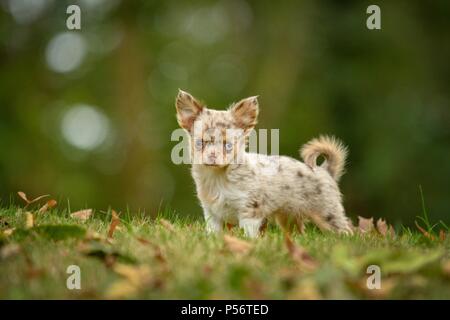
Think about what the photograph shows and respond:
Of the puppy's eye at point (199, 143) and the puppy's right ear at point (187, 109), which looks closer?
the puppy's eye at point (199, 143)

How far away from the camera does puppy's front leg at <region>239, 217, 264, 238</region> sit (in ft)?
21.2

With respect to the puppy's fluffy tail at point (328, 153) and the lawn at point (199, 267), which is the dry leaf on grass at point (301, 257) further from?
the puppy's fluffy tail at point (328, 153)

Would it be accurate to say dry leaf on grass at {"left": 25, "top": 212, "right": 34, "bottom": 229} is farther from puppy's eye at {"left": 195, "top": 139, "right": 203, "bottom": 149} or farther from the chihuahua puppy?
puppy's eye at {"left": 195, "top": 139, "right": 203, "bottom": 149}

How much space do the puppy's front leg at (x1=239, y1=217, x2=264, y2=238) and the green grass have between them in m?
1.09

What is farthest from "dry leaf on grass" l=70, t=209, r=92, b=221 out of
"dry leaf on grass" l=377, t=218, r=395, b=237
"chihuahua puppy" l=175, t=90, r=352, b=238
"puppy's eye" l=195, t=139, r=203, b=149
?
"dry leaf on grass" l=377, t=218, r=395, b=237

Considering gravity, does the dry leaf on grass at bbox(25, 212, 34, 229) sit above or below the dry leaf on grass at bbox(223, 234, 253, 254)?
above

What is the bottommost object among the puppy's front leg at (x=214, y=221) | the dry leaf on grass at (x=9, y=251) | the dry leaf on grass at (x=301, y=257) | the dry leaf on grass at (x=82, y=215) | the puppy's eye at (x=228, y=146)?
the puppy's front leg at (x=214, y=221)

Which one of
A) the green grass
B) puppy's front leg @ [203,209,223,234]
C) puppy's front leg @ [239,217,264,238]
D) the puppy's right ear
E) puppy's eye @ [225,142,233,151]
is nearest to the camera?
the green grass

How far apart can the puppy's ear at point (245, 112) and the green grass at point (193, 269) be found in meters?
1.86

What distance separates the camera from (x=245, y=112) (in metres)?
6.94

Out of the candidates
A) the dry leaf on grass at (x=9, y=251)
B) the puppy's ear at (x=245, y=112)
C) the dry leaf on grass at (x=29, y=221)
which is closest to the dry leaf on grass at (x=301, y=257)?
the dry leaf on grass at (x=9, y=251)

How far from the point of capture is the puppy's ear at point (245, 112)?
6.90 metres

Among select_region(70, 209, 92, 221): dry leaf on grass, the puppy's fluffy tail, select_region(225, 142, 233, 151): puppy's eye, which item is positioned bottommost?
select_region(70, 209, 92, 221): dry leaf on grass
